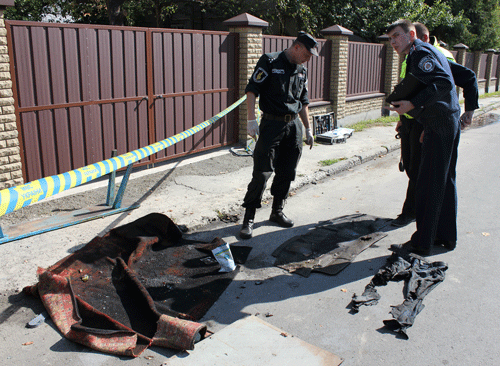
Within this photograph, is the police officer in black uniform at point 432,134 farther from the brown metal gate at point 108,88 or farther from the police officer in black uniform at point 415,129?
the brown metal gate at point 108,88

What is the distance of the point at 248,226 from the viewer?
5.04 metres

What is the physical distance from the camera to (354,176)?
7762mm

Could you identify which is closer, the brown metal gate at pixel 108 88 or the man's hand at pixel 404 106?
the man's hand at pixel 404 106

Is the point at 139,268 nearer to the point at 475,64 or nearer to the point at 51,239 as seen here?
the point at 51,239

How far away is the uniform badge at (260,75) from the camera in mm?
4832

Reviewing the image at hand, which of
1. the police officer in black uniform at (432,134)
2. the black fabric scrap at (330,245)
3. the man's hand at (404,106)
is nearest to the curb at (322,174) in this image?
the black fabric scrap at (330,245)

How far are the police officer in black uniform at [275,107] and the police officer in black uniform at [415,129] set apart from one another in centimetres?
111

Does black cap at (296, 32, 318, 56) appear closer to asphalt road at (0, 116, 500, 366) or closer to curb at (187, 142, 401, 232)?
asphalt road at (0, 116, 500, 366)

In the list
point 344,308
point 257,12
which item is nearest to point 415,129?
point 344,308

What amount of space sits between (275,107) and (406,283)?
220 centimetres

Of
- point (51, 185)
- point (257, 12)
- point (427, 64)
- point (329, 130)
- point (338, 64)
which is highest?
point (257, 12)

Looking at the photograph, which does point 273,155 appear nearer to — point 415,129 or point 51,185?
point 415,129

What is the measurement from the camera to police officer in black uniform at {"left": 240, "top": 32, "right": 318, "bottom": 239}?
191 inches

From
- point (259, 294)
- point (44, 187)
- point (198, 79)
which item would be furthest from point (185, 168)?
point (259, 294)
